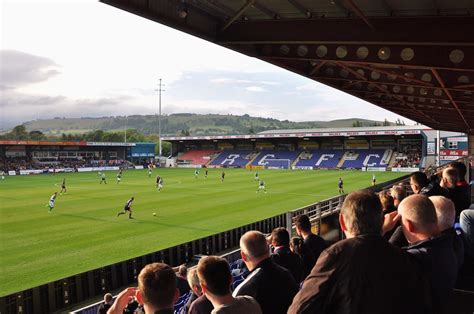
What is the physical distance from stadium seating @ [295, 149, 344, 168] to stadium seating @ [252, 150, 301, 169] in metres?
2.38

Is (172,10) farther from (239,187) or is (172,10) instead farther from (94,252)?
(239,187)

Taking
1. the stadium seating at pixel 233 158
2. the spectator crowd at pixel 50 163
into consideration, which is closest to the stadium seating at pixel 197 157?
the stadium seating at pixel 233 158

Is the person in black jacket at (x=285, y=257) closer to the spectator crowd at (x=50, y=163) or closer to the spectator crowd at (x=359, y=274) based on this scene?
the spectator crowd at (x=359, y=274)

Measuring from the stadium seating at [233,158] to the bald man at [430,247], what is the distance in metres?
77.4

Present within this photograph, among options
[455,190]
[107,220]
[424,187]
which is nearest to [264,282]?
[424,187]

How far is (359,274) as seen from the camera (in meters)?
2.49

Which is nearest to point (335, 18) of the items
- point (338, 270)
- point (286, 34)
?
point (286, 34)

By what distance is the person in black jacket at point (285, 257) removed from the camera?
5.70m

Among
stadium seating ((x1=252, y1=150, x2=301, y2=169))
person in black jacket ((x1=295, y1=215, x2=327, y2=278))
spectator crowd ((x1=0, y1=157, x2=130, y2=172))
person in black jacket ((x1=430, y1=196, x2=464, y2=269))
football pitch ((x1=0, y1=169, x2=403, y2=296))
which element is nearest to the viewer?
person in black jacket ((x1=430, y1=196, x2=464, y2=269))

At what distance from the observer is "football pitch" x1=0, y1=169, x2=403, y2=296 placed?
16.5m

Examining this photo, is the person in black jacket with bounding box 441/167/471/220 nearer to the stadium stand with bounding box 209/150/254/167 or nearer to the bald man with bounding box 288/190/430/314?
the bald man with bounding box 288/190/430/314

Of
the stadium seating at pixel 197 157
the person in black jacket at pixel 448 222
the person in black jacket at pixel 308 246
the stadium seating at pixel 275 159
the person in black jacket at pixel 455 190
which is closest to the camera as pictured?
the person in black jacket at pixel 448 222

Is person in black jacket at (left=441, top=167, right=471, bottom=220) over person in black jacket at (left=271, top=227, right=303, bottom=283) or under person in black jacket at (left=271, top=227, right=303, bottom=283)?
over

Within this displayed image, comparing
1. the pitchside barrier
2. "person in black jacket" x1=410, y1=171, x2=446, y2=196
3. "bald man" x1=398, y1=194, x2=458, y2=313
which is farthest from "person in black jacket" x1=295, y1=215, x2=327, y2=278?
the pitchside barrier
